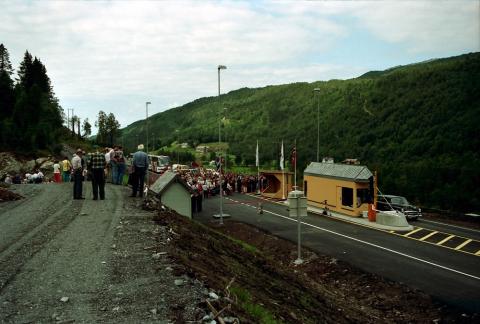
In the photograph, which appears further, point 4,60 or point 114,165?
point 4,60

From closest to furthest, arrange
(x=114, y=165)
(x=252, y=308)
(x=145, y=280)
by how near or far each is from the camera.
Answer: (x=252, y=308)
(x=145, y=280)
(x=114, y=165)

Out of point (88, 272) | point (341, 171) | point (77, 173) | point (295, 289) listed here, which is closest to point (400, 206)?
point (341, 171)

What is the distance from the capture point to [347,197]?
104 ft

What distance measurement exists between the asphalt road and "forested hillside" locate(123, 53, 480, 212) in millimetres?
21629

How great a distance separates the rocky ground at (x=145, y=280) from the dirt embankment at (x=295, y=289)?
44mm

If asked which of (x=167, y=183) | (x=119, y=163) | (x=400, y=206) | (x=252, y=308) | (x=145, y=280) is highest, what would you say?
(x=119, y=163)

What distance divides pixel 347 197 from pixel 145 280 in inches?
983

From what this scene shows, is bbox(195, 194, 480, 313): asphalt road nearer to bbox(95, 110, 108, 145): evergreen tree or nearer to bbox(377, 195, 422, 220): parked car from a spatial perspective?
bbox(377, 195, 422, 220): parked car

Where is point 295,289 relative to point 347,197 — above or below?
below

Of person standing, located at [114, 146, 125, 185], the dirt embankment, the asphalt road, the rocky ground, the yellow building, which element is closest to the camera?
the rocky ground

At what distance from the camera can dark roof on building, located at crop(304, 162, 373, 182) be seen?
30.0 m

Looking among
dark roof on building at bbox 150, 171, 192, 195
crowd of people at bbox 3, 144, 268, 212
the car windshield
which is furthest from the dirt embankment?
Result: the car windshield

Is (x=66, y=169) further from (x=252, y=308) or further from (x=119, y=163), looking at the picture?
(x=252, y=308)

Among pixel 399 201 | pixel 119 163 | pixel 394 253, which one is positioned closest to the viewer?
pixel 394 253
